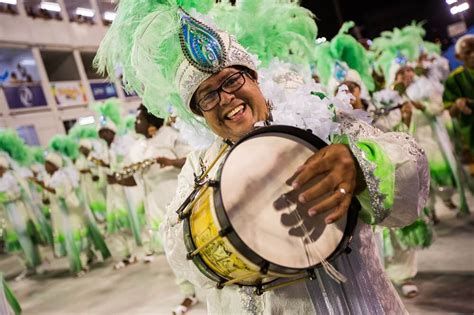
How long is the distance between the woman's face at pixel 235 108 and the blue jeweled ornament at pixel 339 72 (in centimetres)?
209

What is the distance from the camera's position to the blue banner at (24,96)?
10367 millimetres

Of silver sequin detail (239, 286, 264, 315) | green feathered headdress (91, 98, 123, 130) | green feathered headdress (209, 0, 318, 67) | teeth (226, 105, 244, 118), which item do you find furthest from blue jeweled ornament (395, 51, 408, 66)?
silver sequin detail (239, 286, 264, 315)

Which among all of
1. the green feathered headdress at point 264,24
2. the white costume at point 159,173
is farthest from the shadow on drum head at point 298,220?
the white costume at point 159,173

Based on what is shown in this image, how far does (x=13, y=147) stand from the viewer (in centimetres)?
741

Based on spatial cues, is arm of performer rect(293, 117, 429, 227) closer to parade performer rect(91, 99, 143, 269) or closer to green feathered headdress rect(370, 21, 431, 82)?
parade performer rect(91, 99, 143, 269)

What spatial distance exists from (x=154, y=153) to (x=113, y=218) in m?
2.68

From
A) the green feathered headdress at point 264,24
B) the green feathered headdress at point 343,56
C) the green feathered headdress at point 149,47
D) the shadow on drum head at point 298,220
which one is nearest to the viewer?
the shadow on drum head at point 298,220

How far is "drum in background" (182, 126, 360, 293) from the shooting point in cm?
99

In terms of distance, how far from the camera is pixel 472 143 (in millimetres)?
4207

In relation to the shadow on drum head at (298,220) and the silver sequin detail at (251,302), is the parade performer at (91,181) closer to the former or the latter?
the silver sequin detail at (251,302)

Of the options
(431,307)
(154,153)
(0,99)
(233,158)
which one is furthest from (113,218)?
(233,158)

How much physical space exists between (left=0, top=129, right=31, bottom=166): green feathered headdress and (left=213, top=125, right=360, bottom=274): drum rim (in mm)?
7466

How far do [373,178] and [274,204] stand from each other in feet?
0.83

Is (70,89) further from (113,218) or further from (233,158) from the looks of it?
(233,158)
